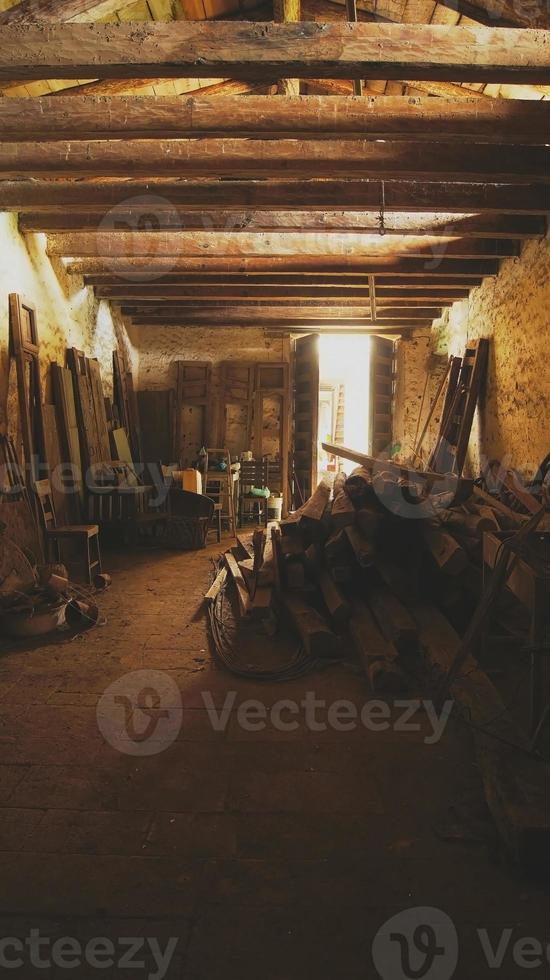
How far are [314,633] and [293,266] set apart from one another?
4673 millimetres

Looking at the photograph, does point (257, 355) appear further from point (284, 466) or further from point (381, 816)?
→ point (381, 816)

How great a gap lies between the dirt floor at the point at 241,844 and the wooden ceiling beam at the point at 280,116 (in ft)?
11.5

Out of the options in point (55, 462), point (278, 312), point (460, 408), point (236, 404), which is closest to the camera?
point (55, 462)

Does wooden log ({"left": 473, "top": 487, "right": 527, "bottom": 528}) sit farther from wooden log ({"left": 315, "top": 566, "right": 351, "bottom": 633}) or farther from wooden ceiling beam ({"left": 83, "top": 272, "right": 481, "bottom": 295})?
wooden ceiling beam ({"left": 83, "top": 272, "right": 481, "bottom": 295})

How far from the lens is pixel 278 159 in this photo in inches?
163

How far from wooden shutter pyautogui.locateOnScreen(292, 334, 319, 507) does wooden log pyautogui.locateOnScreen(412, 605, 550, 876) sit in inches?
296

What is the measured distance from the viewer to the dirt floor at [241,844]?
1886mm

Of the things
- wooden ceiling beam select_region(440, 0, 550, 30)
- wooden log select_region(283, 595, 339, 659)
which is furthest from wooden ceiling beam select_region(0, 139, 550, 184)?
wooden log select_region(283, 595, 339, 659)

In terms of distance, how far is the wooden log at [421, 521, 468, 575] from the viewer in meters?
4.06

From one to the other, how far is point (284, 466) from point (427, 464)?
2570mm

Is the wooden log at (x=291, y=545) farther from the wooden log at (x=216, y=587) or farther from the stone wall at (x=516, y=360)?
the stone wall at (x=516, y=360)

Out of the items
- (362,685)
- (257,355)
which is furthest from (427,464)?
(362,685)
